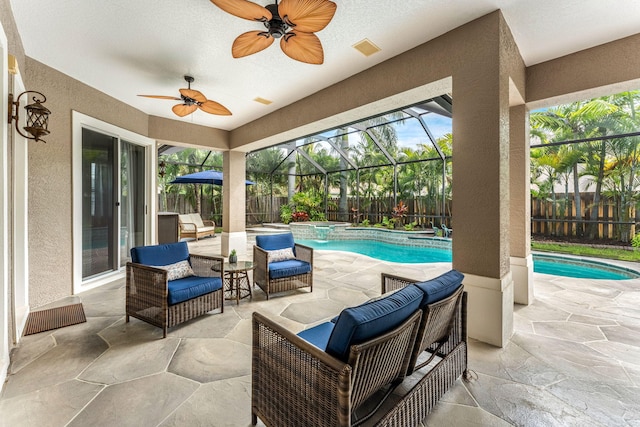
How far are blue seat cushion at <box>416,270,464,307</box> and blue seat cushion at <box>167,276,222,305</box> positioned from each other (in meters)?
2.38

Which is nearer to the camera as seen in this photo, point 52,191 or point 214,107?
point 52,191

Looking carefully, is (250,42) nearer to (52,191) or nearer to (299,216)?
(52,191)

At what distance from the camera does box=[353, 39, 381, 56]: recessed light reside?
3.13 meters

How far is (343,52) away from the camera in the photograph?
3336 millimetres

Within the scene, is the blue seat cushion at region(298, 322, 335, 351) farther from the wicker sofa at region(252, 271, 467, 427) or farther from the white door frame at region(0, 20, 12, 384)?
the white door frame at region(0, 20, 12, 384)

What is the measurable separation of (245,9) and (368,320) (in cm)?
228

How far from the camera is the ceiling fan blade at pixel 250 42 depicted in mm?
2389

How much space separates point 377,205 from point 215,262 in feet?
31.0

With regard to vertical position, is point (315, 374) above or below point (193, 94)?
below

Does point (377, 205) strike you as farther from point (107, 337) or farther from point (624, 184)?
point (107, 337)

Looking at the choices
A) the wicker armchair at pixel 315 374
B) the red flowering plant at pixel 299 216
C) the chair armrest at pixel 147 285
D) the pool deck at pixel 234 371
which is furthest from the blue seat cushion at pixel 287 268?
the red flowering plant at pixel 299 216

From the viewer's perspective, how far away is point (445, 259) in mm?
7578

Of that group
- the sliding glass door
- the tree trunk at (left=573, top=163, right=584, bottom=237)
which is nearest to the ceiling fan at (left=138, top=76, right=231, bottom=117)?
the sliding glass door

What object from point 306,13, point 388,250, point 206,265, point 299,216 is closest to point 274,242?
point 206,265
